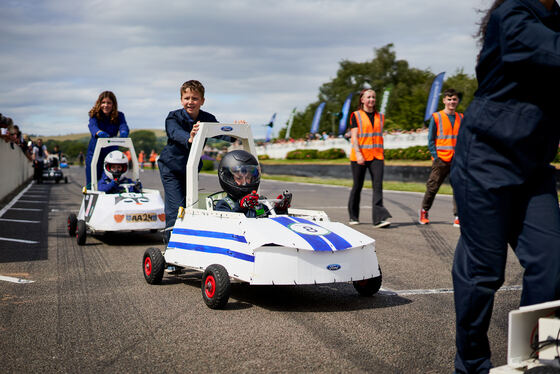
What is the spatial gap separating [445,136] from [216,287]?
6545mm

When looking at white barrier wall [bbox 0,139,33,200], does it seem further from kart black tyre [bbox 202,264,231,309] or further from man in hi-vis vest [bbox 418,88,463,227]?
kart black tyre [bbox 202,264,231,309]

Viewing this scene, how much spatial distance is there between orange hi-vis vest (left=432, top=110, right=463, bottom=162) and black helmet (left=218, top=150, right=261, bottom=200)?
17.3 ft

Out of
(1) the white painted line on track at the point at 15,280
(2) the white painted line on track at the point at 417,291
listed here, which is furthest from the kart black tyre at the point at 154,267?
(2) the white painted line on track at the point at 417,291

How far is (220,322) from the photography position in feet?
14.1

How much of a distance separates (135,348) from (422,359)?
1721 mm

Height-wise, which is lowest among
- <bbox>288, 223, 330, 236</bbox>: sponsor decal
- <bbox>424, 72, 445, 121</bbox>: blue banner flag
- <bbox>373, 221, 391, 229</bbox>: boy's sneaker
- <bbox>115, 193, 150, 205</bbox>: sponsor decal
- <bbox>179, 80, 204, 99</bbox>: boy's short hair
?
<bbox>373, 221, 391, 229</bbox>: boy's sneaker

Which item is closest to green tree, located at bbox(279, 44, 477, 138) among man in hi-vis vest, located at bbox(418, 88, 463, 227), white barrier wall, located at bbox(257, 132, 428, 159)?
white barrier wall, located at bbox(257, 132, 428, 159)

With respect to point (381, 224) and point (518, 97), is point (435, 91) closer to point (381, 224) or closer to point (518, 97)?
point (381, 224)

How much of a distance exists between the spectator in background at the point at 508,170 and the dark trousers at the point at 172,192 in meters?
4.03

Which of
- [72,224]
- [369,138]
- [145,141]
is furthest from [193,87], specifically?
[145,141]

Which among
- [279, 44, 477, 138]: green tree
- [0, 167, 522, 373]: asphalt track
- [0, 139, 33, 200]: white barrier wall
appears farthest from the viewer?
[279, 44, 477, 138]: green tree

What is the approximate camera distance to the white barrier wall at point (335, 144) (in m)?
36.1

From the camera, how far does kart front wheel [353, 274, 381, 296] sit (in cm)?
498

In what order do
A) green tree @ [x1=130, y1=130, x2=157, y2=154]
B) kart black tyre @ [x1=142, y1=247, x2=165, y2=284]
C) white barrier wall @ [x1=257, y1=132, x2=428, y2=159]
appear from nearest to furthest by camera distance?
kart black tyre @ [x1=142, y1=247, x2=165, y2=284], white barrier wall @ [x1=257, y1=132, x2=428, y2=159], green tree @ [x1=130, y1=130, x2=157, y2=154]
